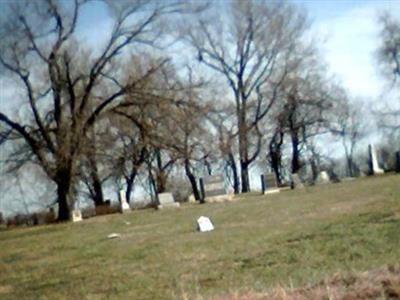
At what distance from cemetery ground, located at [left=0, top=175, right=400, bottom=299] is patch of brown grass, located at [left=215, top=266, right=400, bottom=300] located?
1 centimetres

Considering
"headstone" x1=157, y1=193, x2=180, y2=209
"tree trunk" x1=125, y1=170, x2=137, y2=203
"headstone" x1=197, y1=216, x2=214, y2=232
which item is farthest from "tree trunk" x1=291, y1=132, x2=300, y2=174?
"headstone" x1=197, y1=216, x2=214, y2=232

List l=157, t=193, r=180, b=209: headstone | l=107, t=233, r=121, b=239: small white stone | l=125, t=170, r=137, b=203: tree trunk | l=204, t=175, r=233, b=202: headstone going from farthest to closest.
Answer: l=125, t=170, r=137, b=203: tree trunk → l=204, t=175, r=233, b=202: headstone → l=157, t=193, r=180, b=209: headstone → l=107, t=233, r=121, b=239: small white stone

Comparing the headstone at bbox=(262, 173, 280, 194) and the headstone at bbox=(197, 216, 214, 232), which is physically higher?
the headstone at bbox=(262, 173, 280, 194)

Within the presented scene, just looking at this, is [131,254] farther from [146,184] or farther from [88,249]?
[146,184]

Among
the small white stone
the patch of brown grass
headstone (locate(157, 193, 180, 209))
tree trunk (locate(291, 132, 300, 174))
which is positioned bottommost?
the patch of brown grass

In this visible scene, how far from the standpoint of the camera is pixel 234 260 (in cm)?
1038

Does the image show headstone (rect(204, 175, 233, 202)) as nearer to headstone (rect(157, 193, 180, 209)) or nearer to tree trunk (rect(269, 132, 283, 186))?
headstone (rect(157, 193, 180, 209))

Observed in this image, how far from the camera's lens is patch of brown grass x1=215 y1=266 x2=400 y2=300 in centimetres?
564

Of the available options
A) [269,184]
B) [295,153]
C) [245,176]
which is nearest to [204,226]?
[269,184]

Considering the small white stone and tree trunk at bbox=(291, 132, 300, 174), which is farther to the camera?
tree trunk at bbox=(291, 132, 300, 174)

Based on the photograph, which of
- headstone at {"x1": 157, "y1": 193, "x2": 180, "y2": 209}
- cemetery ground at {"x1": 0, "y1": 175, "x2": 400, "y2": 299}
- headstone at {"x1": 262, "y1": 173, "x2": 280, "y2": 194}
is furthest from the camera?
headstone at {"x1": 262, "y1": 173, "x2": 280, "y2": 194}

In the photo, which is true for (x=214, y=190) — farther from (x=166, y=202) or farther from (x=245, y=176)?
(x=245, y=176)

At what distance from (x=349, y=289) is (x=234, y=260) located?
4.62m

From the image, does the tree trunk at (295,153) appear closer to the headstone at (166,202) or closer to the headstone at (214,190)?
the headstone at (214,190)
